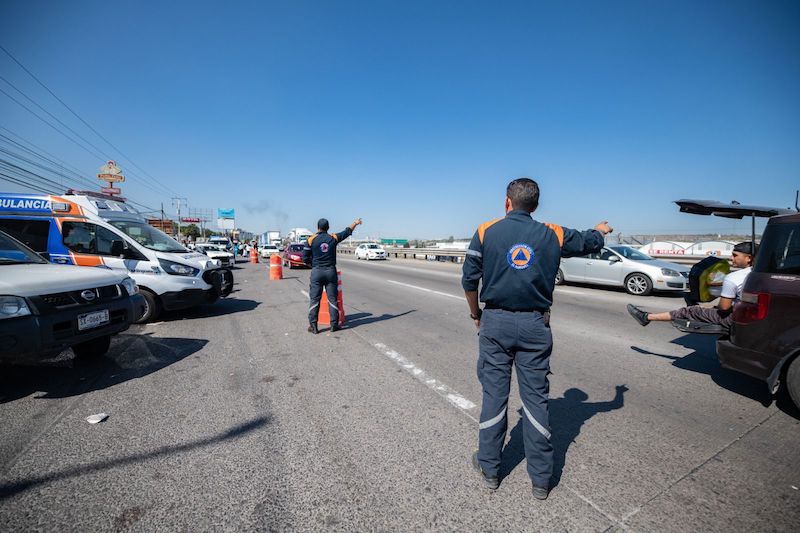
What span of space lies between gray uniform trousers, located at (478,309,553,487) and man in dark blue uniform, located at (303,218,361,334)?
4.34 m

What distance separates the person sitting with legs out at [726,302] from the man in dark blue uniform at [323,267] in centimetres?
481

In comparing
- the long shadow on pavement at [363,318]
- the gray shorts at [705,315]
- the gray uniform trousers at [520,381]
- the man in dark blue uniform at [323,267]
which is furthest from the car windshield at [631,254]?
the gray uniform trousers at [520,381]

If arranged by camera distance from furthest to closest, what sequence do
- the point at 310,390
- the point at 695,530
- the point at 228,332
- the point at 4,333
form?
1. the point at 228,332
2. the point at 310,390
3. the point at 4,333
4. the point at 695,530

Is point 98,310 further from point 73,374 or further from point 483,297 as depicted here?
point 483,297

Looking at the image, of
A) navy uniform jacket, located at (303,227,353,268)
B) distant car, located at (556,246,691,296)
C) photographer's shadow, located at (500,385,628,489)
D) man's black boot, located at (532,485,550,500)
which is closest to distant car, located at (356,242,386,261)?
distant car, located at (556,246,691,296)

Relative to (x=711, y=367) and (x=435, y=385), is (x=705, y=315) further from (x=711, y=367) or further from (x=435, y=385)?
(x=435, y=385)

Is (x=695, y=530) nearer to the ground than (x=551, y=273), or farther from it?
nearer to the ground

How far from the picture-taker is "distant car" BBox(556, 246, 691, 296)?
1037 cm

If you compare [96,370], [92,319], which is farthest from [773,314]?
[96,370]

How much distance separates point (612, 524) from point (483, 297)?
4.72 ft

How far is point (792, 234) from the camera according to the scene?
3250 mm

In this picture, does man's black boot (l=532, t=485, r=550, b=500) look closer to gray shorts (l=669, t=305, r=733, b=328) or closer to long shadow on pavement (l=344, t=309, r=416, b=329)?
gray shorts (l=669, t=305, r=733, b=328)

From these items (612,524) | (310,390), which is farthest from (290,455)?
(612,524)

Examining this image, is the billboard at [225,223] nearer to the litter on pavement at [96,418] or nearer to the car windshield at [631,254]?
the car windshield at [631,254]
